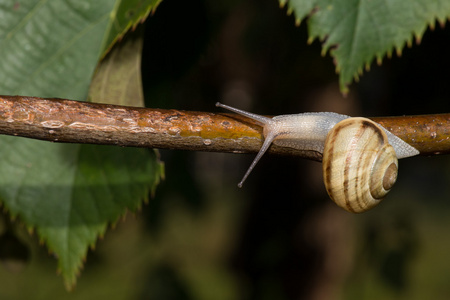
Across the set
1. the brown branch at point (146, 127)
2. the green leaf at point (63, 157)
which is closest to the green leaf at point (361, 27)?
the brown branch at point (146, 127)

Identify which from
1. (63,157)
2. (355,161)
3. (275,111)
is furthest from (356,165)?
(275,111)

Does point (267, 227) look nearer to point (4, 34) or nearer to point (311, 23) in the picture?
point (311, 23)

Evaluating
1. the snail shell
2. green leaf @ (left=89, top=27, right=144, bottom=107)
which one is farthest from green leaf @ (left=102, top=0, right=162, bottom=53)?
the snail shell

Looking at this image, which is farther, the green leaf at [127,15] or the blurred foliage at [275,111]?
the blurred foliage at [275,111]

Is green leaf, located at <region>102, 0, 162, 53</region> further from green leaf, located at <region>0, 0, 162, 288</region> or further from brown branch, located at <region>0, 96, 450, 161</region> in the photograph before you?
brown branch, located at <region>0, 96, 450, 161</region>

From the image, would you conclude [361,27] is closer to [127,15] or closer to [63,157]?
[127,15]

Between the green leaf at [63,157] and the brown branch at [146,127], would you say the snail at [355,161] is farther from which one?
the green leaf at [63,157]
